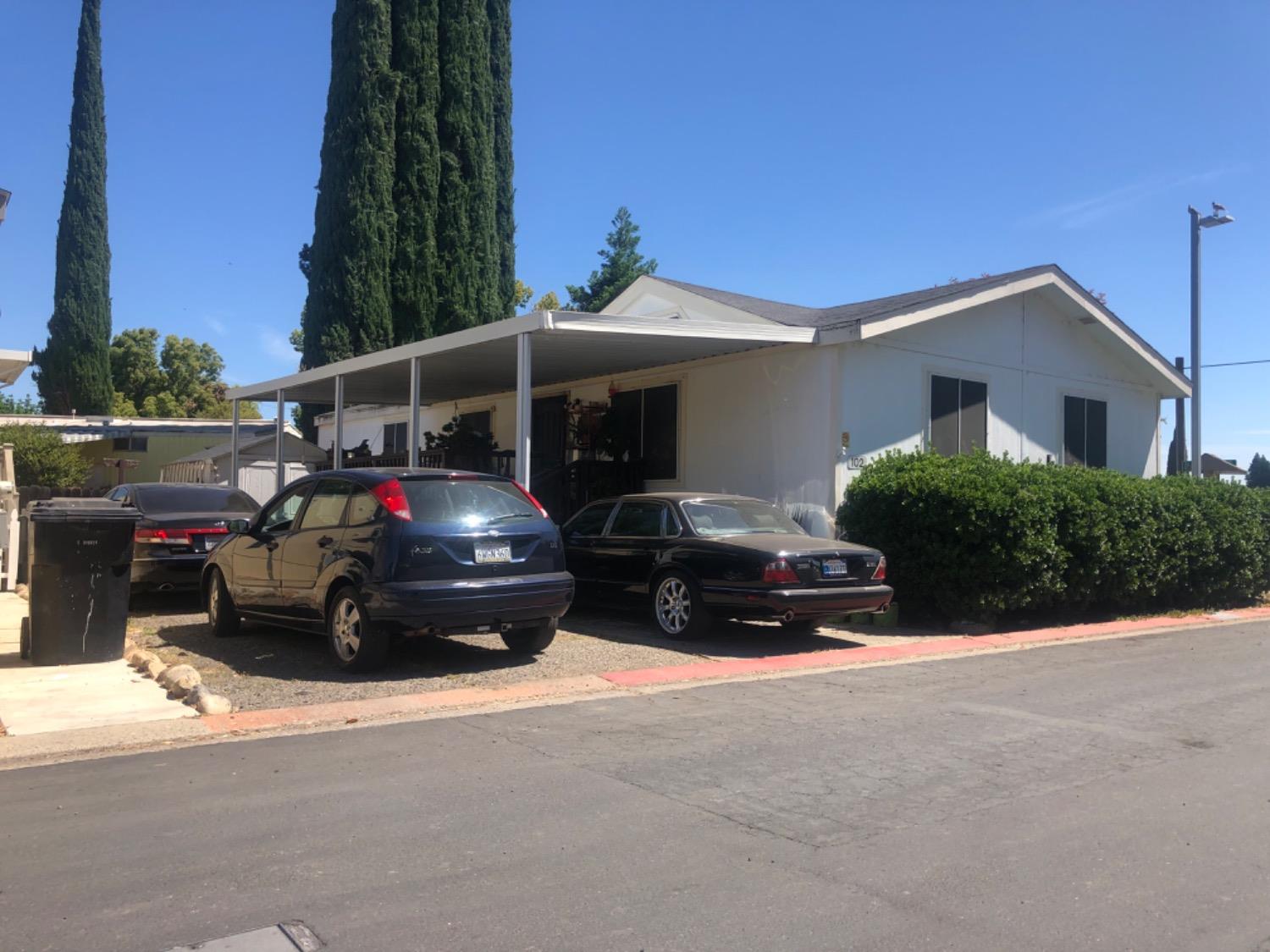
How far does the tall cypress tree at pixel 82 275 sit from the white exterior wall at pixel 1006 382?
112 feet

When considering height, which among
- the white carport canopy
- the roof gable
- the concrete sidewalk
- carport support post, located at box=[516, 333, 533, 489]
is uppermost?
the roof gable

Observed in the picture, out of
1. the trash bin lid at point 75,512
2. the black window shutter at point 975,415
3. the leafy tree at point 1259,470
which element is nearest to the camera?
the trash bin lid at point 75,512

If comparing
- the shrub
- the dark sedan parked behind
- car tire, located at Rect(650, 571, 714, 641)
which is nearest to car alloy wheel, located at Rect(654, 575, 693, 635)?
car tire, located at Rect(650, 571, 714, 641)

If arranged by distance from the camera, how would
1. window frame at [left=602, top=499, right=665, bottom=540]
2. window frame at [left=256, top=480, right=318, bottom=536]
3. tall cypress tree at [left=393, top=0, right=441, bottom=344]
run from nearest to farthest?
1. window frame at [left=256, top=480, right=318, bottom=536]
2. window frame at [left=602, top=499, right=665, bottom=540]
3. tall cypress tree at [left=393, top=0, right=441, bottom=344]

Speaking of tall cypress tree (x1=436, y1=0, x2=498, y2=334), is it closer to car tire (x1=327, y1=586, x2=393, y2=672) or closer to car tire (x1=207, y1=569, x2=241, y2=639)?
car tire (x1=207, y1=569, x2=241, y2=639)

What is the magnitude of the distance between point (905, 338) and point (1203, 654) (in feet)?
18.4

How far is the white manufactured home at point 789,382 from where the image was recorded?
13.3 m

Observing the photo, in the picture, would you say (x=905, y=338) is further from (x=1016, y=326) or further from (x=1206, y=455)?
(x=1206, y=455)

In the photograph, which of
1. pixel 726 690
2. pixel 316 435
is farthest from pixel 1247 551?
pixel 316 435

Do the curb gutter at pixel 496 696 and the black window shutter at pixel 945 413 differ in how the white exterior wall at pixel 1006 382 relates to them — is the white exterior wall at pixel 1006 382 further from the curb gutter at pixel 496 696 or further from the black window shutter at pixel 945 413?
the curb gutter at pixel 496 696

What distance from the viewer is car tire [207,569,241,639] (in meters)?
9.66

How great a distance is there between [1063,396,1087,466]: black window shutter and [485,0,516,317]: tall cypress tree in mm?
19294

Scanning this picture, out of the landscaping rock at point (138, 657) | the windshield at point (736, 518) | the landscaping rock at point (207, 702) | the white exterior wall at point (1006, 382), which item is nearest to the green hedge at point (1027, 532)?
the white exterior wall at point (1006, 382)

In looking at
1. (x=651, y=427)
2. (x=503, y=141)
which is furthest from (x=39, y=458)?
(x=651, y=427)
